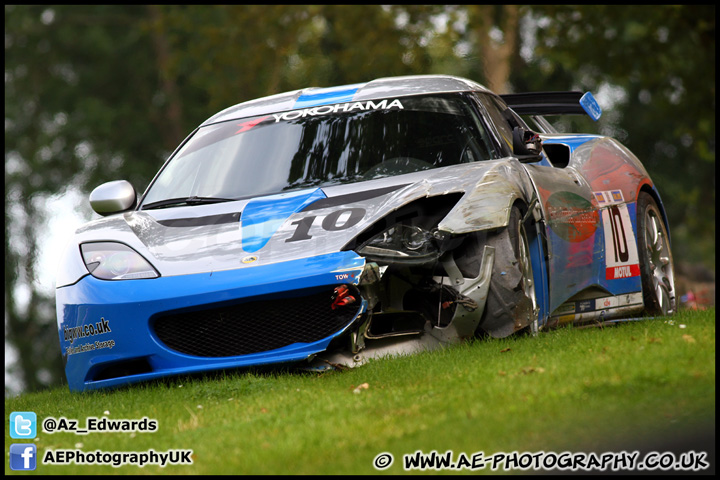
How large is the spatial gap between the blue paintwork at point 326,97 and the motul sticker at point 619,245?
2.00 metres

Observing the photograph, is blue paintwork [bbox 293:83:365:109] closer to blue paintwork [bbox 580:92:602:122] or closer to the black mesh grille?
the black mesh grille

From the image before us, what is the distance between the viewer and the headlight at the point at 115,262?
5.47 meters

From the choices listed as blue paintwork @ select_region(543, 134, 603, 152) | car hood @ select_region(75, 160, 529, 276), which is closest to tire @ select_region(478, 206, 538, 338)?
car hood @ select_region(75, 160, 529, 276)

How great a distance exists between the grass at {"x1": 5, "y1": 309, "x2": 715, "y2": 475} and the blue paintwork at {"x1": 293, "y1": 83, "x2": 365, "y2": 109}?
7.32 ft

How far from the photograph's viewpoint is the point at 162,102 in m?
31.9

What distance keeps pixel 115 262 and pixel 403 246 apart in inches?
64.8

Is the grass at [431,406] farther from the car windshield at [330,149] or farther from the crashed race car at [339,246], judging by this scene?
the car windshield at [330,149]

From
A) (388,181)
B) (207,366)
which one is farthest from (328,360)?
(388,181)

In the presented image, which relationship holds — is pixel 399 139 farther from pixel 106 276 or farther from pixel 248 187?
pixel 106 276

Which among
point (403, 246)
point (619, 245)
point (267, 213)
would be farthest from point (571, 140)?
point (267, 213)

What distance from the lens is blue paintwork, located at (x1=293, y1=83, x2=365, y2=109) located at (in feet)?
22.5

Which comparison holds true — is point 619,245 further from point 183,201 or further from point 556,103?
point 183,201

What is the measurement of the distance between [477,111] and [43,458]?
12.4 ft

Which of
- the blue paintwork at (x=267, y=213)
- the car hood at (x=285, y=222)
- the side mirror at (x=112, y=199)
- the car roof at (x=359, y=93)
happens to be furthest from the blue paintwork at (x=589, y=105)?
the side mirror at (x=112, y=199)
